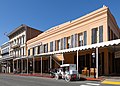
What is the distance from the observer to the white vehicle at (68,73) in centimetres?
2672

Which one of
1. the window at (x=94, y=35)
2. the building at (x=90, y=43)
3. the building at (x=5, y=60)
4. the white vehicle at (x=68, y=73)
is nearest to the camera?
the white vehicle at (x=68, y=73)

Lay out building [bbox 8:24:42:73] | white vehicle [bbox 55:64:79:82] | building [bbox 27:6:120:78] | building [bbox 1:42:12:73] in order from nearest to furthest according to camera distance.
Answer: white vehicle [bbox 55:64:79:82] < building [bbox 27:6:120:78] < building [bbox 8:24:42:73] < building [bbox 1:42:12:73]

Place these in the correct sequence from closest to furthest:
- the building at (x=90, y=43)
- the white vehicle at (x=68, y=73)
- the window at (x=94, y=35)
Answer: the white vehicle at (x=68, y=73) → the building at (x=90, y=43) → the window at (x=94, y=35)

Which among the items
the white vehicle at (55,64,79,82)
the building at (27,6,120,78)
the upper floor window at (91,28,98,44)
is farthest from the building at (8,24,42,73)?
the white vehicle at (55,64,79,82)

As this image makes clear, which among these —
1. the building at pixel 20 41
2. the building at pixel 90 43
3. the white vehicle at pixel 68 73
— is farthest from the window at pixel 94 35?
the building at pixel 20 41

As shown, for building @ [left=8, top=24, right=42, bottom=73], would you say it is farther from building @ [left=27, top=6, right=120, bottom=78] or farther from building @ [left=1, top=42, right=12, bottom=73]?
building @ [left=27, top=6, right=120, bottom=78]

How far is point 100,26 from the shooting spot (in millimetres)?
32188

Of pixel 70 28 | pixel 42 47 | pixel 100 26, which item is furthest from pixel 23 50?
pixel 100 26

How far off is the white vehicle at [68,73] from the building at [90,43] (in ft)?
3.85

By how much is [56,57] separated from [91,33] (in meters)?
10.3

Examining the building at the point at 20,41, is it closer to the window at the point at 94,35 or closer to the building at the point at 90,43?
the building at the point at 90,43

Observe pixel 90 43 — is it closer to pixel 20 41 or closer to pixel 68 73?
pixel 68 73

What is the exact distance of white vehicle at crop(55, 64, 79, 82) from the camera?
26719 millimetres

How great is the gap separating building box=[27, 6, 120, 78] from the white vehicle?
1.17 m
